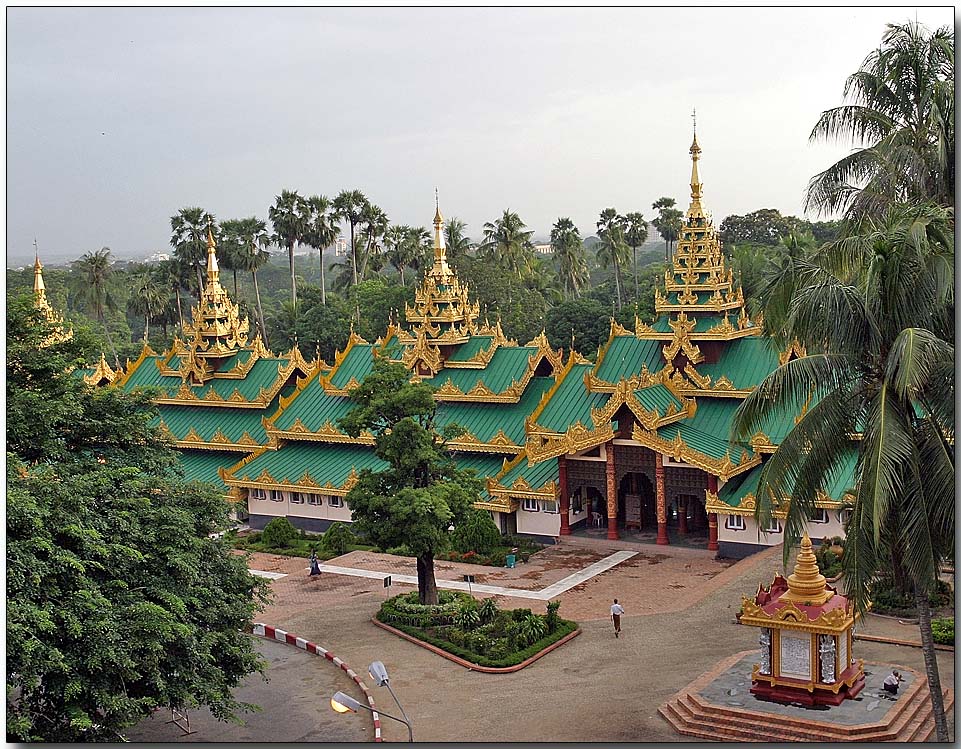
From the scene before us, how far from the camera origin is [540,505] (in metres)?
35.9

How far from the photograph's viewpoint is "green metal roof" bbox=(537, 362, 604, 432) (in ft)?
121

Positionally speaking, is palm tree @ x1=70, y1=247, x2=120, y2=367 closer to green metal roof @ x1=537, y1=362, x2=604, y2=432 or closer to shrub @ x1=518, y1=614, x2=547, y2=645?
green metal roof @ x1=537, y1=362, x2=604, y2=432

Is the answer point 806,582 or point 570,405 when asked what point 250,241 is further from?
point 806,582

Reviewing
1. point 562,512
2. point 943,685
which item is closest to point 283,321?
point 562,512

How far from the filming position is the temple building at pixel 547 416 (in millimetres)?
34219

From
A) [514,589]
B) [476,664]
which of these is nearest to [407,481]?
[514,589]

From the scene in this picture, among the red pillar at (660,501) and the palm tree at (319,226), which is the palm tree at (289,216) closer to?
the palm tree at (319,226)

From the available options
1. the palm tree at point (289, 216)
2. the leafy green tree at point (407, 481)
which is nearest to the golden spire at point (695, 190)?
the leafy green tree at point (407, 481)

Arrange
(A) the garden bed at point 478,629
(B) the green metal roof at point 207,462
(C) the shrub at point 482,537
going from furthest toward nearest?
(B) the green metal roof at point 207,462 → (C) the shrub at point 482,537 → (A) the garden bed at point 478,629

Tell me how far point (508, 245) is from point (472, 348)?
38346mm

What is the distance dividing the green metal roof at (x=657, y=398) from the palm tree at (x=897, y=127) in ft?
28.4

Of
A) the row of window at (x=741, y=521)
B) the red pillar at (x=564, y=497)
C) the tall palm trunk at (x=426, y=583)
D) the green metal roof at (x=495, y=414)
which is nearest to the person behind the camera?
the tall palm trunk at (x=426, y=583)

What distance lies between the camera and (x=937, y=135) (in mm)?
24859

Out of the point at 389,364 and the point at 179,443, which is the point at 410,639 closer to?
the point at 389,364
